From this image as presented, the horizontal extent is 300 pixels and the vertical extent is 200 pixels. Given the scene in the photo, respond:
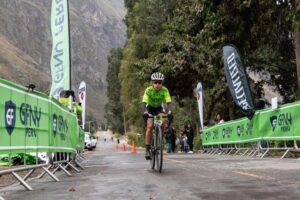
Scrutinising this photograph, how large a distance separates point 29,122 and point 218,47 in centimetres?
1954

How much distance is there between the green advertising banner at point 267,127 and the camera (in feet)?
51.6

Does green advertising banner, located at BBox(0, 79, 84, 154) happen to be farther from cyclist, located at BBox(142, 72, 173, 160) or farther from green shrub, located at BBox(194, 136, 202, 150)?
green shrub, located at BBox(194, 136, 202, 150)

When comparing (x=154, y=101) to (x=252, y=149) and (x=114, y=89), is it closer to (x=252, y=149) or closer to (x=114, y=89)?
(x=252, y=149)

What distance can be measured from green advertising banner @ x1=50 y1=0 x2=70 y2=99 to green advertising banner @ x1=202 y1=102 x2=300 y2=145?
257 inches

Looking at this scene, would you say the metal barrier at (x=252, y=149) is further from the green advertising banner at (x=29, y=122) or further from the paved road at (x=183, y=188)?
the green advertising banner at (x=29, y=122)

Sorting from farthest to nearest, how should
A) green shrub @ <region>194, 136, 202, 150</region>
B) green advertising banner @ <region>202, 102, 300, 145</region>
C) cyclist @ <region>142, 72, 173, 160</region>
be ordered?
green shrub @ <region>194, 136, 202, 150</region>
green advertising banner @ <region>202, 102, 300, 145</region>
cyclist @ <region>142, 72, 173, 160</region>

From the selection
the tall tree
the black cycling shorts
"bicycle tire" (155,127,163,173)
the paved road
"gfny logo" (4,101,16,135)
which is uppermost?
the tall tree

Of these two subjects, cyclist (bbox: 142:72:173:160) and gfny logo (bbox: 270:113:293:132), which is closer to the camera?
cyclist (bbox: 142:72:173:160)

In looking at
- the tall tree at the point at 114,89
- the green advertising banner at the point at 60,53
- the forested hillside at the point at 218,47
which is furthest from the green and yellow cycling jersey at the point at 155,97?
the tall tree at the point at 114,89

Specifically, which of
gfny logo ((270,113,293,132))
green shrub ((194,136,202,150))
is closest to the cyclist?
gfny logo ((270,113,293,132))

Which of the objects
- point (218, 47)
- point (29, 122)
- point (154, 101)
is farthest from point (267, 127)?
point (218, 47)

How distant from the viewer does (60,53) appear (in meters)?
17.4

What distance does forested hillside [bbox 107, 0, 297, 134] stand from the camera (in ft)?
83.0

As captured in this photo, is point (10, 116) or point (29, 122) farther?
point (29, 122)
